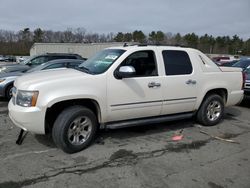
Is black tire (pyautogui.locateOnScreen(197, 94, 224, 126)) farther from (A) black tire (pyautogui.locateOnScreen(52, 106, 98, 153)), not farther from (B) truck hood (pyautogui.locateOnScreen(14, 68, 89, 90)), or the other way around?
(B) truck hood (pyautogui.locateOnScreen(14, 68, 89, 90))

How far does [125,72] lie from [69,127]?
1317 mm

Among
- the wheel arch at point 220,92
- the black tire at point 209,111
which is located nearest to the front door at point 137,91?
the black tire at point 209,111

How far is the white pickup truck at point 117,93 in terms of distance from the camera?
4.20 m

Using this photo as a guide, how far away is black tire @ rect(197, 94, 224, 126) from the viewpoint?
242 inches

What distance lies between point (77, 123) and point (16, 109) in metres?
0.99

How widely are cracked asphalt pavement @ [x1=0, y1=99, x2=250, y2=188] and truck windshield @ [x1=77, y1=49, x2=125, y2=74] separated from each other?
135cm

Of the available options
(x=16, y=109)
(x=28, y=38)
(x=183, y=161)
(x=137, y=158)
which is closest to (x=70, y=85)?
(x=16, y=109)

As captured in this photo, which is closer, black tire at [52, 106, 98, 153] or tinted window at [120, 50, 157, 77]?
black tire at [52, 106, 98, 153]

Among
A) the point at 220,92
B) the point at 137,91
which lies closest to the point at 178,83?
the point at 137,91

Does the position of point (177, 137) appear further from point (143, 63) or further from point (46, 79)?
point (46, 79)

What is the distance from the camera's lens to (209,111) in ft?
20.7

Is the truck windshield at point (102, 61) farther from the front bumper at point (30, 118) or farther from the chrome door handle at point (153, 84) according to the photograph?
the front bumper at point (30, 118)

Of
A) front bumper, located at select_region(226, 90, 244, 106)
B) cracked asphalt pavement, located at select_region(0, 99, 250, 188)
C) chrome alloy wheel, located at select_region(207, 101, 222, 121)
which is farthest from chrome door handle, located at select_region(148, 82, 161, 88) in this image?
front bumper, located at select_region(226, 90, 244, 106)

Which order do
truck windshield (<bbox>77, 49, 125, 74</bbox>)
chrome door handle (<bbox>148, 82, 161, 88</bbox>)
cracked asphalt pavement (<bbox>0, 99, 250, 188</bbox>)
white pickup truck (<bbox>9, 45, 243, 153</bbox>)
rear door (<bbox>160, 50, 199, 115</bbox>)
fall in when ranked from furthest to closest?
rear door (<bbox>160, 50, 199, 115</bbox>)
chrome door handle (<bbox>148, 82, 161, 88</bbox>)
truck windshield (<bbox>77, 49, 125, 74</bbox>)
white pickup truck (<bbox>9, 45, 243, 153</bbox>)
cracked asphalt pavement (<bbox>0, 99, 250, 188</bbox>)
